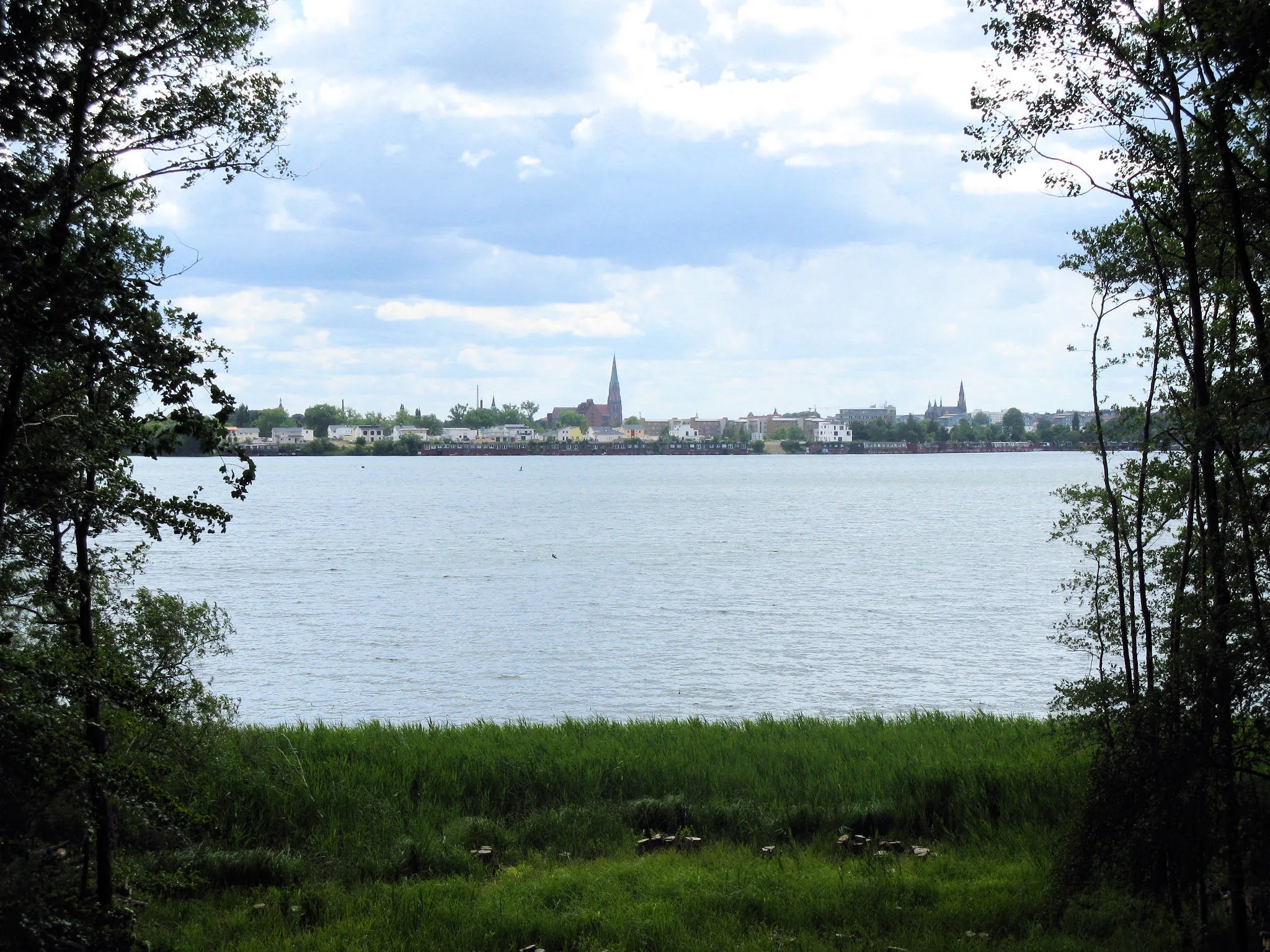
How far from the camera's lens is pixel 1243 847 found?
7273 millimetres

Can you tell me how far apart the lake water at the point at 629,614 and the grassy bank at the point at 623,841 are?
7742 millimetres

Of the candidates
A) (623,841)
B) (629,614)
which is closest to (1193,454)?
(623,841)

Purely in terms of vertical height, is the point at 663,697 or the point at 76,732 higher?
the point at 76,732

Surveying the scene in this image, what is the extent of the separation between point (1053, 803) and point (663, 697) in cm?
1362

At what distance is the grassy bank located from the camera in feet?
30.9

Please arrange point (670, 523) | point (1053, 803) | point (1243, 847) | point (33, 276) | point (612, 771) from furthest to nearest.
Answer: point (670, 523) < point (612, 771) < point (1053, 803) < point (1243, 847) < point (33, 276)

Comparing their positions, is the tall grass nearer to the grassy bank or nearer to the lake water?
the grassy bank

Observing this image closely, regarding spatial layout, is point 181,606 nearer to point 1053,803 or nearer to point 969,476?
point 1053,803

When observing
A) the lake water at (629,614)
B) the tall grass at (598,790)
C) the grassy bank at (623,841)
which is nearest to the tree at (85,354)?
the grassy bank at (623,841)

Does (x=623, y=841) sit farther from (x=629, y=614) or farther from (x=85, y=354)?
(x=629, y=614)

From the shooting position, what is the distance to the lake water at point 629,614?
25906 mm

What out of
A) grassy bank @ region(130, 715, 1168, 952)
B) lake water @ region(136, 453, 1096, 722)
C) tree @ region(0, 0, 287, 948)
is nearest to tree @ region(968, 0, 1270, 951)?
grassy bank @ region(130, 715, 1168, 952)

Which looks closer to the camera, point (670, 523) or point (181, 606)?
point (181, 606)

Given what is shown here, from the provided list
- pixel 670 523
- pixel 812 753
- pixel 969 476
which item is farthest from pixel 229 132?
pixel 969 476
